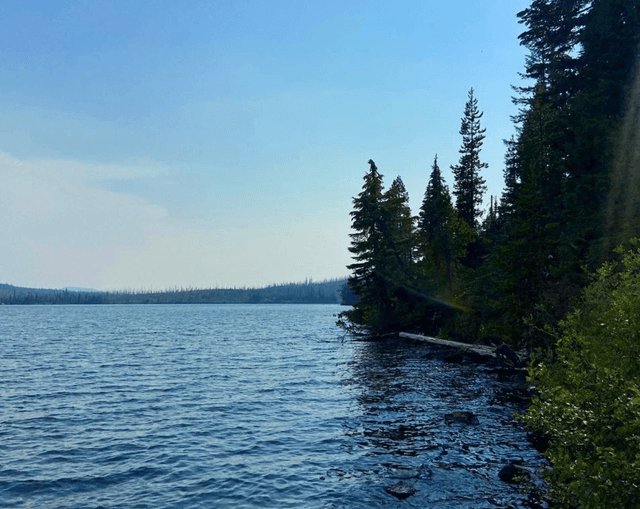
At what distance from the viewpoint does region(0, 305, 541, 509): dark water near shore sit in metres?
14.4

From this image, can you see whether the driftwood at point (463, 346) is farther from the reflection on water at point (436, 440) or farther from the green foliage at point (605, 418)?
the green foliage at point (605, 418)

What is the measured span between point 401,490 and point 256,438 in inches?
305

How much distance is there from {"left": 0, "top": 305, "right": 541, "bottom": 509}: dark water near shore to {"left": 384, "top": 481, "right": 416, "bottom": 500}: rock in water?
22 centimetres

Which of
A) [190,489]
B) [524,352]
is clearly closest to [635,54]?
[524,352]

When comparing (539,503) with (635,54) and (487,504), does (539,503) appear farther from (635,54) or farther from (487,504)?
(635,54)

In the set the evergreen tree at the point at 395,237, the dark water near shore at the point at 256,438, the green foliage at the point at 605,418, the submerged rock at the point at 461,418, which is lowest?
the dark water near shore at the point at 256,438

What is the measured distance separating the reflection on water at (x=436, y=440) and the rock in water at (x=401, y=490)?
18cm

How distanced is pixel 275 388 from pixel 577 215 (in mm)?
21605

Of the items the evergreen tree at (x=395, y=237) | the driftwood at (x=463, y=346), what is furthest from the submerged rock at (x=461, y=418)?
the evergreen tree at (x=395, y=237)

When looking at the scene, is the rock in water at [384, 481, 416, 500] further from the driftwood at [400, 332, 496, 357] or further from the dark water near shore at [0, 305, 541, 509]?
the driftwood at [400, 332, 496, 357]

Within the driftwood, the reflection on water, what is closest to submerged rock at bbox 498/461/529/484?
the reflection on water

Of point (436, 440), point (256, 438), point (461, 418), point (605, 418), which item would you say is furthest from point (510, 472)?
point (256, 438)

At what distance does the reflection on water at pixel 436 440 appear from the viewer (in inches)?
558

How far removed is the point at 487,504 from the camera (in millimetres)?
13211
